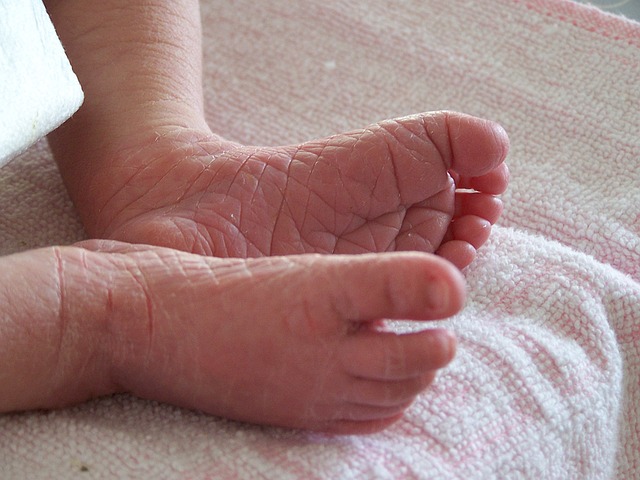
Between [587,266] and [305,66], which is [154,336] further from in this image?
[305,66]

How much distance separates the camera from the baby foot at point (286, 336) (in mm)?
594

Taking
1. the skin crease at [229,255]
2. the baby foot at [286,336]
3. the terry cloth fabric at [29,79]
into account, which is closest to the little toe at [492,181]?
the skin crease at [229,255]

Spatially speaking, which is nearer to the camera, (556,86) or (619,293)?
(619,293)

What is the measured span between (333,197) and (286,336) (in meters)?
0.17

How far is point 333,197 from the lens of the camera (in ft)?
2.45

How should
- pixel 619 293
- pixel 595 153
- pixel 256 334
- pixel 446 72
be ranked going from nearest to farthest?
pixel 256 334 < pixel 619 293 < pixel 595 153 < pixel 446 72

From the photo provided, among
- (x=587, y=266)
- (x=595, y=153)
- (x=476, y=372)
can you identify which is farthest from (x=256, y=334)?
(x=595, y=153)

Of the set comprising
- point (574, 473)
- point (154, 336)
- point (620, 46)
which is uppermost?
point (620, 46)

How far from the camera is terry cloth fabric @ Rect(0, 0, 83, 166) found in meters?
0.69

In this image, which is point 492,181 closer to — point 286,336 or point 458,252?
point 458,252

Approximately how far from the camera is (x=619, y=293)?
78 centimetres

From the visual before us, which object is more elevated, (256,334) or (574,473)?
(256,334)

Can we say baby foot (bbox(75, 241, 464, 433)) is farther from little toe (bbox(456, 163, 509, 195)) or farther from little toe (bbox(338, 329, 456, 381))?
little toe (bbox(456, 163, 509, 195))

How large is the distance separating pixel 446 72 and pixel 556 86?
5.1 inches
